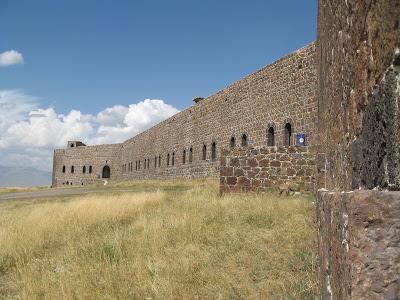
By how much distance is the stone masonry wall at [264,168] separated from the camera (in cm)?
1213

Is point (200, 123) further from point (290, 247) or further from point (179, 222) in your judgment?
point (290, 247)

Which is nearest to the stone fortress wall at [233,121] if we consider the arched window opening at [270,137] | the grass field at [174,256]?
the arched window opening at [270,137]

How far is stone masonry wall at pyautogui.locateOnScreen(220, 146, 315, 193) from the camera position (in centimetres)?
1213

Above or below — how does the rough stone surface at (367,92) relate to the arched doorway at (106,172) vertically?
below

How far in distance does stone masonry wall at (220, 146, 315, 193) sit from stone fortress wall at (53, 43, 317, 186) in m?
0.75

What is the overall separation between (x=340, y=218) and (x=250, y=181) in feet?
34.9

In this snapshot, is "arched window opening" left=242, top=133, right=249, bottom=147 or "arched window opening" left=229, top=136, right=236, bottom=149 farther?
"arched window opening" left=229, top=136, right=236, bottom=149

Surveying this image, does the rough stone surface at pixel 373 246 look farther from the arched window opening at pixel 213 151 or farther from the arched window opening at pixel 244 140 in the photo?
the arched window opening at pixel 213 151

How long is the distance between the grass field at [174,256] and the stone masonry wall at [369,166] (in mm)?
1955

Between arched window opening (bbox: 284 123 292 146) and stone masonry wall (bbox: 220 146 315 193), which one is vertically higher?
arched window opening (bbox: 284 123 292 146)

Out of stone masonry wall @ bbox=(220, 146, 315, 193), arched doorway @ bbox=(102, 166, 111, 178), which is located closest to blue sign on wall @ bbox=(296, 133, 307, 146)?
stone masonry wall @ bbox=(220, 146, 315, 193)

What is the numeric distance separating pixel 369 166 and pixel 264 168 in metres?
10.5

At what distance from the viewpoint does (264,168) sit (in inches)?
485

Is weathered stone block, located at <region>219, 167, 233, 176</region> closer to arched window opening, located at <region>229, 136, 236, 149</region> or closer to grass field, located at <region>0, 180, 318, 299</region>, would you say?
grass field, located at <region>0, 180, 318, 299</region>
